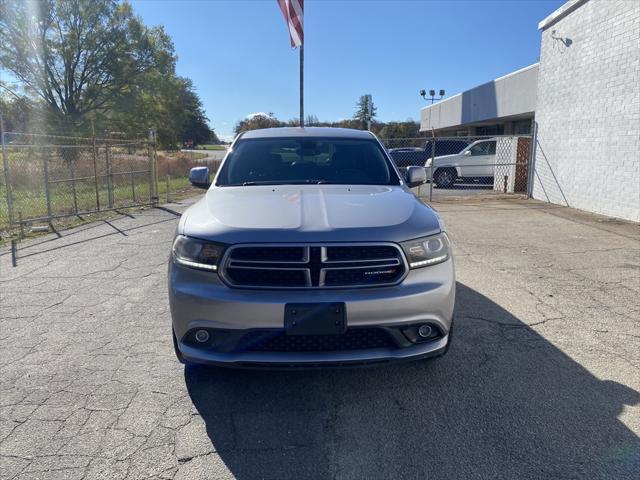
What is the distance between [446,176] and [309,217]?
53.3 feet

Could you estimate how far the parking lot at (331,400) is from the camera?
98.5 inches

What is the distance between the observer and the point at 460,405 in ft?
9.95

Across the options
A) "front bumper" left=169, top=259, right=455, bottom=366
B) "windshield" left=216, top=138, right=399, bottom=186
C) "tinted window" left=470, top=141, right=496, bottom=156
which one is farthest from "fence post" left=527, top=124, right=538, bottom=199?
"front bumper" left=169, top=259, right=455, bottom=366

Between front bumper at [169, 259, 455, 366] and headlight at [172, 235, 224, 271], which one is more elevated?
headlight at [172, 235, 224, 271]

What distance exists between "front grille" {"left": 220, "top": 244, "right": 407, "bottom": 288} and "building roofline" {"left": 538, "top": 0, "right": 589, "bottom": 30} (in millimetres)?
12019

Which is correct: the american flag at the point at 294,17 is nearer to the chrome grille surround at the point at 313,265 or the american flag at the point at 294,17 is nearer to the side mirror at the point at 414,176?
the side mirror at the point at 414,176

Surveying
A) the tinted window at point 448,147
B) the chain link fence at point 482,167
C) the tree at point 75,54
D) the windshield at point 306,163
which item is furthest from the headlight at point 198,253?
the tree at point 75,54

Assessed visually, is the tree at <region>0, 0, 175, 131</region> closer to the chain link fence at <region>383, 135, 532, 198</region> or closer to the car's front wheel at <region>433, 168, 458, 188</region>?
the chain link fence at <region>383, 135, 532, 198</region>

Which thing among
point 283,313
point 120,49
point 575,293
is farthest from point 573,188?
point 120,49

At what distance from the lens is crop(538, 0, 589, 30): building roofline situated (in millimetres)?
11887

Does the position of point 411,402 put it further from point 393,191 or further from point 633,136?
Result: point 633,136

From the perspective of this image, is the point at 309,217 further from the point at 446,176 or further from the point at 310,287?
the point at 446,176

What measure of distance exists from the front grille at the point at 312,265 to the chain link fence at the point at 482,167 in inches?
495

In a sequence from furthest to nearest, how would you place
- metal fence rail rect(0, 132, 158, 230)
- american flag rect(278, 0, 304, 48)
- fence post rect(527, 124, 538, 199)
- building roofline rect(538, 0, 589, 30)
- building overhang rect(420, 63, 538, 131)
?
building overhang rect(420, 63, 538, 131)
fence post rect(527, 124, 538, 199)
building roofline rect(538, 0, 589, 30)
metal fence rail rect(0, 132, 158, 230)
american flag rect(278, 0, 304, 48)
